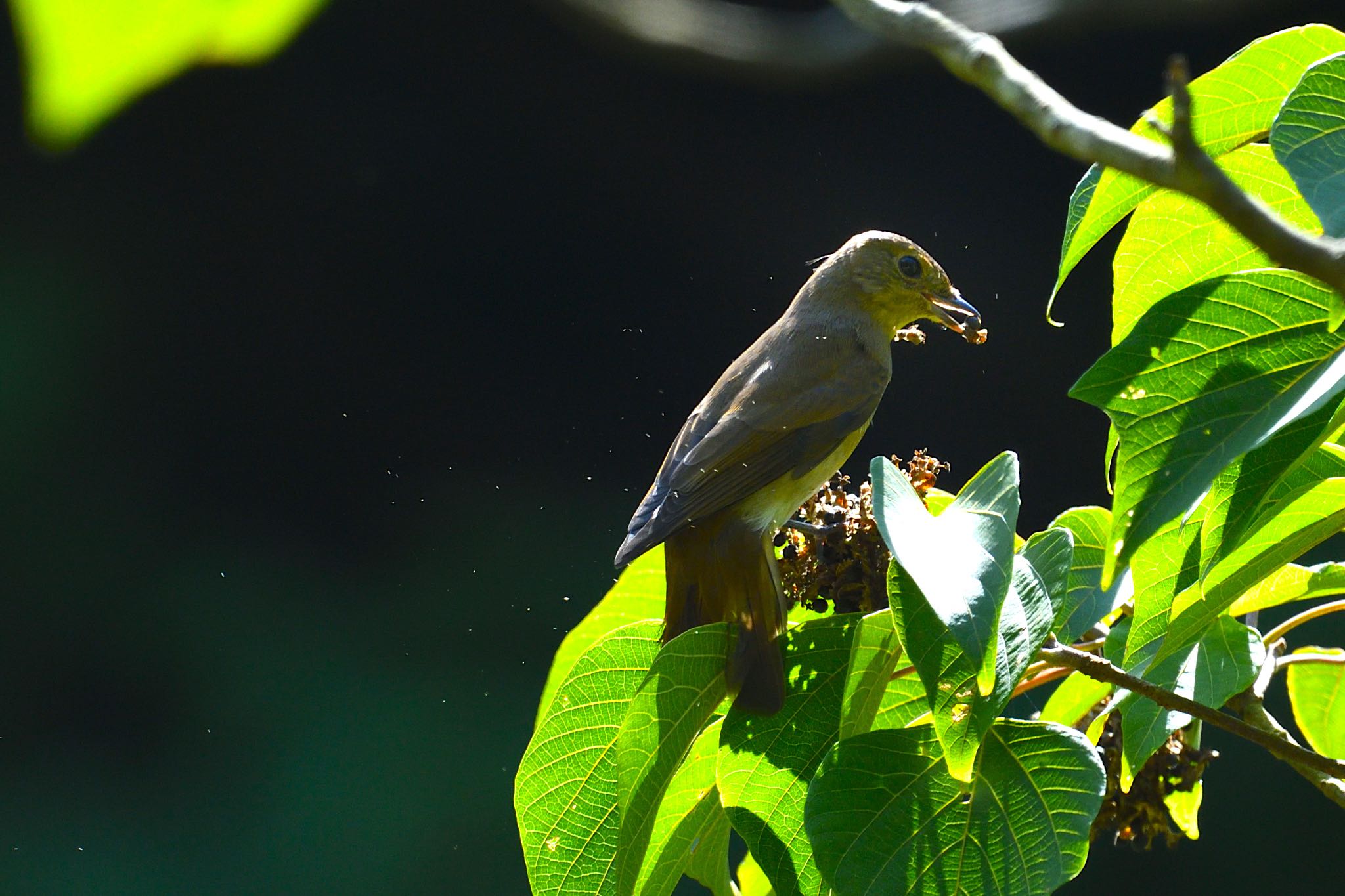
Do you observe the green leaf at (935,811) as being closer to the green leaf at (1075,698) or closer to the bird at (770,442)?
the bird at (770,442)

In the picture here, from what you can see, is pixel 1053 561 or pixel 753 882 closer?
pixel 1053 561

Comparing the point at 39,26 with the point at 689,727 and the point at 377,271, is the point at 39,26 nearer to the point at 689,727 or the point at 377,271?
the point at 689,727

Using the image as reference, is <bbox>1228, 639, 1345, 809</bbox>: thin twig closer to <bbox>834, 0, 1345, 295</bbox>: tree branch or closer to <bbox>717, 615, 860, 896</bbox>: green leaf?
<bbox>717, 615, 860, 896</bbox>: green leaf

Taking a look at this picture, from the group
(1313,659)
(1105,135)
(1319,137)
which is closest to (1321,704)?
(1313,659)

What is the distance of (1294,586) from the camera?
111 cm

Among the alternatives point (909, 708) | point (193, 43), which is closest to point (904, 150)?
point (909, 708)

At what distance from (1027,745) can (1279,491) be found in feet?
0.79

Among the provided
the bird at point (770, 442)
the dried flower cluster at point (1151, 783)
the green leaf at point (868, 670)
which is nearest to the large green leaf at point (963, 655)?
the green leaf at point (868, 670)

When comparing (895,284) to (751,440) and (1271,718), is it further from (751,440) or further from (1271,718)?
(1271,718)

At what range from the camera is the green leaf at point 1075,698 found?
3.85 feet

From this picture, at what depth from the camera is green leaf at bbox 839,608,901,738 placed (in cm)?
97

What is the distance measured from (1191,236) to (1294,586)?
0.33 metres

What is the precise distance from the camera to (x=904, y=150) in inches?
143

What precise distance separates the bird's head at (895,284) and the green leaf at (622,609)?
0.86 metres
